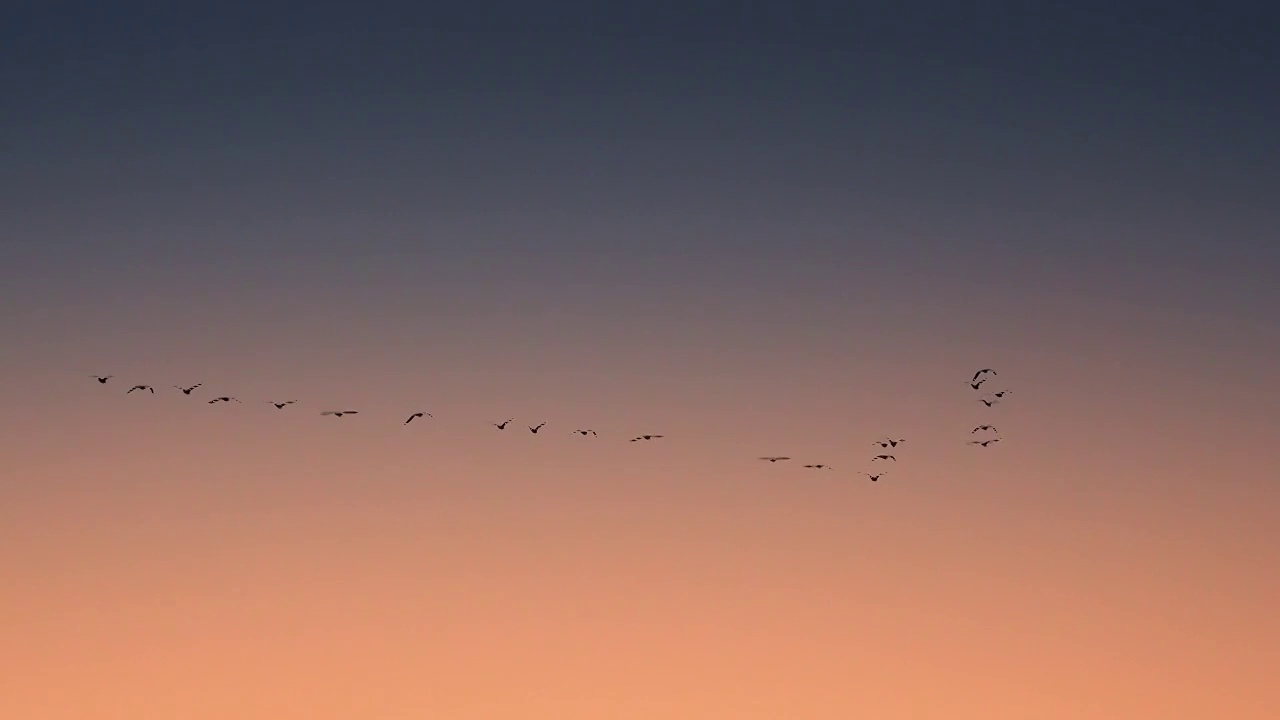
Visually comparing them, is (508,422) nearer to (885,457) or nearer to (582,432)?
(582,432)

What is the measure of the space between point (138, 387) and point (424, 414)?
12.5 meters

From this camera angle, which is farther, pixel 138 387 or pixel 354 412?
pixel 354 412

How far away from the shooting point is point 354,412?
3563 inches

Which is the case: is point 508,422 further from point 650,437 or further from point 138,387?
point 138,387

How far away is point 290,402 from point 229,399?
8.63 feet

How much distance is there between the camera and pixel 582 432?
89.3m

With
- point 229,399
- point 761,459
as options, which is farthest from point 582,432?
point 229,399

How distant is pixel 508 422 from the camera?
88562 millimetres

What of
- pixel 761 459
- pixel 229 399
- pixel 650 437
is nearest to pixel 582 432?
pixel 650 437

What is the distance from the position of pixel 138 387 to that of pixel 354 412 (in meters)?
10.2

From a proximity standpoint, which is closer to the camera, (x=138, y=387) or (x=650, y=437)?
(x=138, y=387)

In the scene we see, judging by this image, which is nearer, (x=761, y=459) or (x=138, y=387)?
(x=138, y=387)

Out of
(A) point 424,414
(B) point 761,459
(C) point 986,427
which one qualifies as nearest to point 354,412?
(A) point 424,414

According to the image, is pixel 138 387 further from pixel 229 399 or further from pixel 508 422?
pixel 508 422
